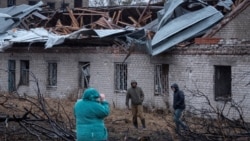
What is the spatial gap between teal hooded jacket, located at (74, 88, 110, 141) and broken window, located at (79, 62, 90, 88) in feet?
54.6

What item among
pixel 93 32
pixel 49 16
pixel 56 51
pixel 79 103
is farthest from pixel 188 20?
pixel 79 103

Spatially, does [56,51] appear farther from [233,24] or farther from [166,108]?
[233,24]

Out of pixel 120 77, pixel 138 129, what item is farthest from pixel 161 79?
pixel 138 129

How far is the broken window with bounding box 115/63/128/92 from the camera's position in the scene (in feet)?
79.3

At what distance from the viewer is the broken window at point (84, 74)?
25828 millimetres

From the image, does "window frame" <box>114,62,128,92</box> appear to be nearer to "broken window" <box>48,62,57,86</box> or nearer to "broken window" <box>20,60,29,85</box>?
"broken window" <box>48,62,57,86</box>

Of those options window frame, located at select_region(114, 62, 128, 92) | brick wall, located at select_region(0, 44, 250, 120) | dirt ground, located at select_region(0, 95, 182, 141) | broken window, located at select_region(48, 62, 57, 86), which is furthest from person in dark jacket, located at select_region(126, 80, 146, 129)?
broken window, located at select_region(48, 62, 57, 86)

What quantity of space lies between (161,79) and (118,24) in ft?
15.2

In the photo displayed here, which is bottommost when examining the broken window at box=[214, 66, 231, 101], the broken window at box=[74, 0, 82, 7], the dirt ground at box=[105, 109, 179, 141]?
the dirt ground at box=[105, 109, 179, 141]

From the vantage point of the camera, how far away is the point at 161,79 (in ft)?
74.3

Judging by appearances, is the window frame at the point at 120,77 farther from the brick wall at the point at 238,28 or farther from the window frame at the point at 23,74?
the window frame at the point at 23,74

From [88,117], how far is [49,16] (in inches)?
845

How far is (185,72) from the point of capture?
70.0ft

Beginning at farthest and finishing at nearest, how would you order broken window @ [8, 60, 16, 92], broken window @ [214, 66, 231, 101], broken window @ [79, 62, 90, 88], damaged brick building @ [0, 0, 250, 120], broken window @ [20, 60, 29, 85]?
1. broken window @ [8, 60, 16, 92]
2. broken window @ [20, 60, 29, 85]
3. broken window @ [79, 62, 90, 88]
4. broken window @ [214, 66, 231, 101]
5. damaged brick building @ [0, 0, 250, 120]
